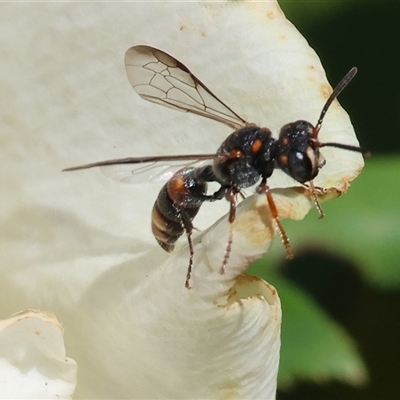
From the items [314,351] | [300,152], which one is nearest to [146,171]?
[300,152]

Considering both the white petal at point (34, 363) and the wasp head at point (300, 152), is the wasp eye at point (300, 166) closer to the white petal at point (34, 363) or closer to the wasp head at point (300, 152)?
the wasp head at point (300, 152)

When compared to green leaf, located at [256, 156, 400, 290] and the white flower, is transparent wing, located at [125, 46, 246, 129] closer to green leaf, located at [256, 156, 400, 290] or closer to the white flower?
the white flower

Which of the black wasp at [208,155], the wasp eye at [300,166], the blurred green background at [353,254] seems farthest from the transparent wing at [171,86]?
the blurred green background at [353,254]

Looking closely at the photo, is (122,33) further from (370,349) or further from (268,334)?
(370,349)

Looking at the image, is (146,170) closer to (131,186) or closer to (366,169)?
(131,186)

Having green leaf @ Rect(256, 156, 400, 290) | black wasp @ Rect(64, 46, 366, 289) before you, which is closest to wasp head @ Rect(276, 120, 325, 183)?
black wasp @ Rect(64, 46, 366, 289)

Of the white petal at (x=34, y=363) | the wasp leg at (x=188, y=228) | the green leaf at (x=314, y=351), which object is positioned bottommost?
the green leaf at (x=314, y=351)

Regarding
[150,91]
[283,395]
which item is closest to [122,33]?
[150,91]
